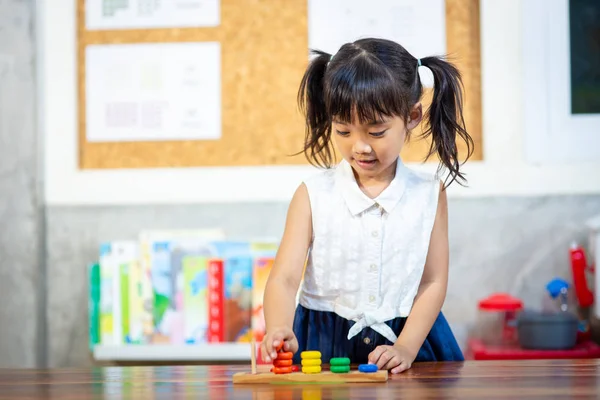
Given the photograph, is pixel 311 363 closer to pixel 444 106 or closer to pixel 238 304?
pixel 444 106

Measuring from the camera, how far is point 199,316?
2326 mm

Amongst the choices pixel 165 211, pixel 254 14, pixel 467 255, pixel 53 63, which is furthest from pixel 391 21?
pixel 53 63

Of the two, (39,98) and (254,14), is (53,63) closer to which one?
(39,98)

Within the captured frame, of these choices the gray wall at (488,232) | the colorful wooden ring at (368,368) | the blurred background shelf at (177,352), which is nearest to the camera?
the colorful wooden ring at (368,368)

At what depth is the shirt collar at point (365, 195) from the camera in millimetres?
1462

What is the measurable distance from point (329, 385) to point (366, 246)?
1.55 feet

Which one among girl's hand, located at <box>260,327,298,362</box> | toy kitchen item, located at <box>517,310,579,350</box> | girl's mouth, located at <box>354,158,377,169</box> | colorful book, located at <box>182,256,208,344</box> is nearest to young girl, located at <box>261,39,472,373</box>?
girl's mouth, located at <box>354,158,377,169</box>

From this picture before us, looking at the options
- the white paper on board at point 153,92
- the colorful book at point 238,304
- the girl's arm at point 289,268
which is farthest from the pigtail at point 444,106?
the white paper on board at point 153,92

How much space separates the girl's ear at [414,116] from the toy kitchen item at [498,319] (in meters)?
0.98

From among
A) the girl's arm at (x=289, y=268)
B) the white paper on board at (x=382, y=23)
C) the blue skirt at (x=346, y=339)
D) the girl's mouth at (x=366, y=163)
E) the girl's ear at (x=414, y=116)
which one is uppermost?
the white paper on board at (x=382, y=23)

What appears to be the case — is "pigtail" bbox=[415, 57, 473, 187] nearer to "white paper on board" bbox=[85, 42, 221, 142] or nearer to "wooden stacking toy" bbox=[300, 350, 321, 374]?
"wooden stacking toy" bbox=[300, 350, 321, 374]

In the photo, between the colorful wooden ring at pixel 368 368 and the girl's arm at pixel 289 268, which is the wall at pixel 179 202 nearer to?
the girl's arm at pixel 289 268

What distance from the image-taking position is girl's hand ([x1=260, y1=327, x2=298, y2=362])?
1.18 m

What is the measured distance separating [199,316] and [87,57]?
92 centimetres
